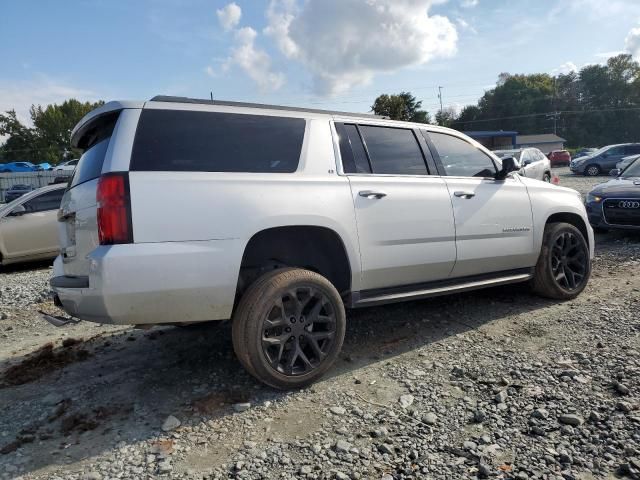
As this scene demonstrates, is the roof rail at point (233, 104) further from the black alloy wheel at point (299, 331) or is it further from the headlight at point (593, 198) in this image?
the headlight at point (593, 198)

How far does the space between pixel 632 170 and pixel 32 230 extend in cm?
1133

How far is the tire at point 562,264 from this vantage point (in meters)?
4.96

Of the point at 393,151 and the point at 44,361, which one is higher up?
the point at 393,151

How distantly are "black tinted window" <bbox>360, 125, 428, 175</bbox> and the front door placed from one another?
280 millimetres

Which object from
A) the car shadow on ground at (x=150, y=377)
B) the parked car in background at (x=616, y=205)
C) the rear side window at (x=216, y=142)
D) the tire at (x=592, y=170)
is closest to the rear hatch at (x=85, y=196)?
the rear side window at (x=216, y=142)

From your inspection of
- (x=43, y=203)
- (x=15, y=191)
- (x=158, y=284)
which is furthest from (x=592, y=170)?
(x=15, y=191)

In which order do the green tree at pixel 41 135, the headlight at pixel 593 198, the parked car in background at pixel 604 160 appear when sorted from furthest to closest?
the green tree at pixel 41 135 → the parked car in background at pixel 604 160 → the headlight at pixel 593 198

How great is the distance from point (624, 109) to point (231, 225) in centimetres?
10042

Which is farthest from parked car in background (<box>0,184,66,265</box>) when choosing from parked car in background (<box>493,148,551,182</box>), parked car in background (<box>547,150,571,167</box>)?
parked car in background (<box>547,150,571,167</box>)

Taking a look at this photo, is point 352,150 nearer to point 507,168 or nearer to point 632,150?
point 507,168

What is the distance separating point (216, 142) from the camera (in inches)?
126

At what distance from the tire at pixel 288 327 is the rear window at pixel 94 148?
128 centimetres

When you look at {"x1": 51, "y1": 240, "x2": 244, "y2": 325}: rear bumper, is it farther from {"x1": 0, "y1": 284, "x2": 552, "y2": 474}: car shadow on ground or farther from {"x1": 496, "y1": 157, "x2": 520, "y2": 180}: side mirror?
{"x1": 496, "y1": 157, "x2": 520, "y2": 180}: side mirror

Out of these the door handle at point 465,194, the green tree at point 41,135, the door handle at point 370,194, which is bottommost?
the door handle at point 465,194
